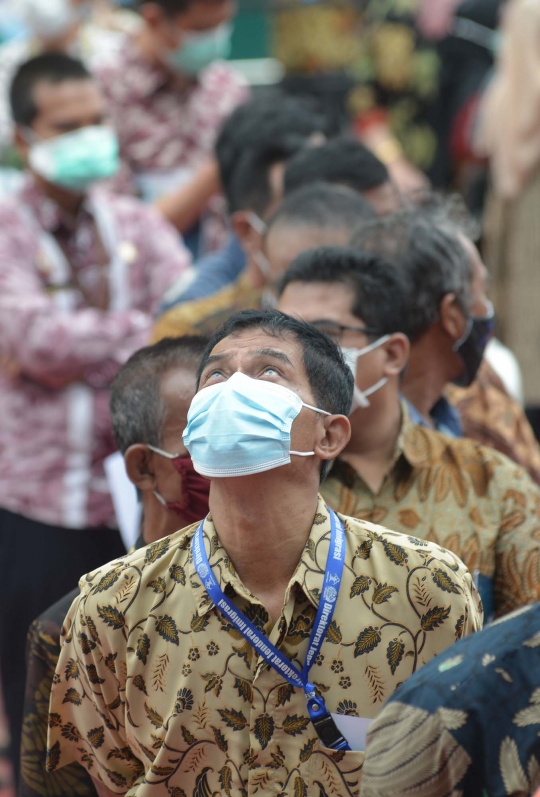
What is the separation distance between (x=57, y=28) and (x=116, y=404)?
3.28 m

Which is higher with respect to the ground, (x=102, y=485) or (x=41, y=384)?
(x=41, y=384)

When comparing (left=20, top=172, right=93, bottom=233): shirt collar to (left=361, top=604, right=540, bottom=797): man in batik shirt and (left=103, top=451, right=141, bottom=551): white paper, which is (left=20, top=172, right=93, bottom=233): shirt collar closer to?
(left=103, top=451, right=141, bottom=551): white paper

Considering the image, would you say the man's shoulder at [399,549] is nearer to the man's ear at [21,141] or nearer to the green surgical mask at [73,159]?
the green surgical mask at [73,159]

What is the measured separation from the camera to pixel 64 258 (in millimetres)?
3568

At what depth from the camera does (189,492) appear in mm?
2365

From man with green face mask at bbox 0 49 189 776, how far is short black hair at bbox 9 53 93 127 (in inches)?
7.1

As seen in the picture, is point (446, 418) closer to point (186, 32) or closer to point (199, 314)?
point (199, 314)

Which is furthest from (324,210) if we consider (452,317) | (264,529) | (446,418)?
(264,529)

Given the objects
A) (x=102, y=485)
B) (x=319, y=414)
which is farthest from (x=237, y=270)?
(x=319, y=414)

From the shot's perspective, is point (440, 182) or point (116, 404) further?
point (440, 182)

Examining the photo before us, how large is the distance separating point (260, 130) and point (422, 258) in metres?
1.49

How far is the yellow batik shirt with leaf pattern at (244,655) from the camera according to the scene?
1.87 m

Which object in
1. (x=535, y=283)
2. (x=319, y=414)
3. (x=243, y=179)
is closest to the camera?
(x=319, y=414)

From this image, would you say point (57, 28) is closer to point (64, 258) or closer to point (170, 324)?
point (64, 258)
